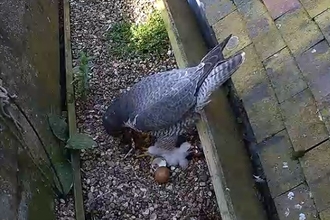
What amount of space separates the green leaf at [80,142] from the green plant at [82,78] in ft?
1.75

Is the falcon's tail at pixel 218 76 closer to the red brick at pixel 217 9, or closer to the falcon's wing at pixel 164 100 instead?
the falcon's wing at pixel 164 100

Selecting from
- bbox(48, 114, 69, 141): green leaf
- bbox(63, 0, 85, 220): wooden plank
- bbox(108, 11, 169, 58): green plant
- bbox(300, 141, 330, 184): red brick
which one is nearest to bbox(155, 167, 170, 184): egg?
bbox(63, 0, 85, 220): wooden plank

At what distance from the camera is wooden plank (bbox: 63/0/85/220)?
3.23m

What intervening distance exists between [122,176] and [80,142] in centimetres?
32

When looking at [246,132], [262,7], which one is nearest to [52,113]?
[246,132]

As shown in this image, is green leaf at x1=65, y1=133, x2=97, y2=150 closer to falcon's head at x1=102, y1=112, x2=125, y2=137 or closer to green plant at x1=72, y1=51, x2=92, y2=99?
falcon's head at x1=102, y1=112, x2=125, y2=137

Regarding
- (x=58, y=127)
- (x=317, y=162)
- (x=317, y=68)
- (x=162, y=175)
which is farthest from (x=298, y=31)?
(x=58, y=127)

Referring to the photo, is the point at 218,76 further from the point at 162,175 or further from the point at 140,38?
the point at 140,38

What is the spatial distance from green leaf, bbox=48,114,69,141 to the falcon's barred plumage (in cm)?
24

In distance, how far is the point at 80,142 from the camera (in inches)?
132

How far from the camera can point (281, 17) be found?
2777 mm

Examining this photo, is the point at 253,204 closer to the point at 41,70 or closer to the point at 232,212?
the point at 232,212

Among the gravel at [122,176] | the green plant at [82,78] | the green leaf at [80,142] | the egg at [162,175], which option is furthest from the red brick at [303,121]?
the green plant at [82,78]

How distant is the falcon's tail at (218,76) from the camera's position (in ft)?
9.40
